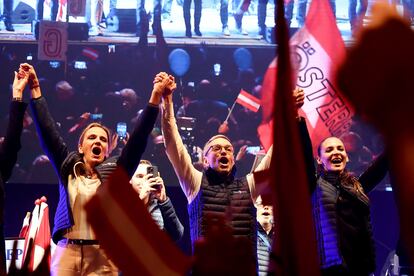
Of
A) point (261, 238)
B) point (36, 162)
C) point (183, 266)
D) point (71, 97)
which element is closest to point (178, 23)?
point (71, 97)

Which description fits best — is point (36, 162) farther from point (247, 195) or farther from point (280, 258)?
point (280, 258)

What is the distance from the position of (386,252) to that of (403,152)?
671 centimetres

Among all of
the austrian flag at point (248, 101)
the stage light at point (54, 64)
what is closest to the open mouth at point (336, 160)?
the austrian flag at point (248, 101)

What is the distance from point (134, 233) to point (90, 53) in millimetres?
5776

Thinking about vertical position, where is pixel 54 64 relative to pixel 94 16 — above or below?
below

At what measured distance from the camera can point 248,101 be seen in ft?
20.3

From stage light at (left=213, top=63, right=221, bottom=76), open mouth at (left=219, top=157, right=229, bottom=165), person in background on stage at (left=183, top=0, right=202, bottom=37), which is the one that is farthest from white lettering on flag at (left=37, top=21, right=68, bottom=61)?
open mouth at (left=219, top=157, right=229, bottom=165)

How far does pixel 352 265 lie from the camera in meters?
3.39

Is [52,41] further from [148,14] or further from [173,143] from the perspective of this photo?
[173,143]

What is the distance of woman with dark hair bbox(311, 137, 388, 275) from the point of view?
→ 133 inches

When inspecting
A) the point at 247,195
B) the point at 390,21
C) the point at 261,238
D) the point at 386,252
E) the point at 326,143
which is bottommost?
the point at 386,252

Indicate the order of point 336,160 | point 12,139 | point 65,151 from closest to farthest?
point 12,139
point 65,151
point 336,160

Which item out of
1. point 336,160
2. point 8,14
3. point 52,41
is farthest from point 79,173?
point 8,14

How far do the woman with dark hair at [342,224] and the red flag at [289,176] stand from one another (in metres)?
2.74
